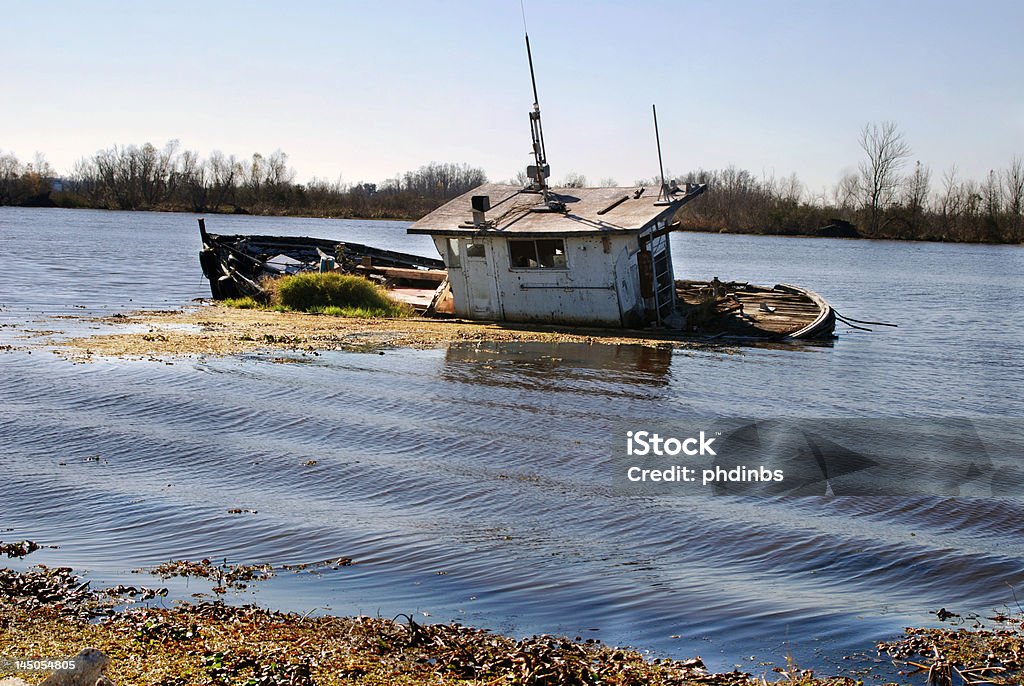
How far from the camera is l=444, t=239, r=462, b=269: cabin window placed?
24.3 m

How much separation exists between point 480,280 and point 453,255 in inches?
36.5

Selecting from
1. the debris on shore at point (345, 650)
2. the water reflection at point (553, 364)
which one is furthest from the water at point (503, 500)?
the debris on shore at point (345, 650)

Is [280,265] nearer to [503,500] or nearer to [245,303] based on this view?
[245,303]

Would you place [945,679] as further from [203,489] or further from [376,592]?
[203,489]

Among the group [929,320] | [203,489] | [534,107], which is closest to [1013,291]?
[929,320]

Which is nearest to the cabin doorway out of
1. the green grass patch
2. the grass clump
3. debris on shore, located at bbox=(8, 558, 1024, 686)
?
the grass clump

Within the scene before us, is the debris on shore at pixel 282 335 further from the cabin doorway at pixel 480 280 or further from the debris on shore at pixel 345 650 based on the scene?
the debris on shore at pixel 345 650

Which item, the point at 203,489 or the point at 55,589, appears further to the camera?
the point at 203,489

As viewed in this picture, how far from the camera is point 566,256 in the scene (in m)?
22.8

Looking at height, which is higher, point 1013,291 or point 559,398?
point 559,398

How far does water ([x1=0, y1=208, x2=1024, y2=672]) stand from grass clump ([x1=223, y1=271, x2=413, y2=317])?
6.11 metres

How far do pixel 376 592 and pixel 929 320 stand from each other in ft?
91.1

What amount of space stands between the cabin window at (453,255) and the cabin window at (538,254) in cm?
152

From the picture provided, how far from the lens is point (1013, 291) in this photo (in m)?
43.0
